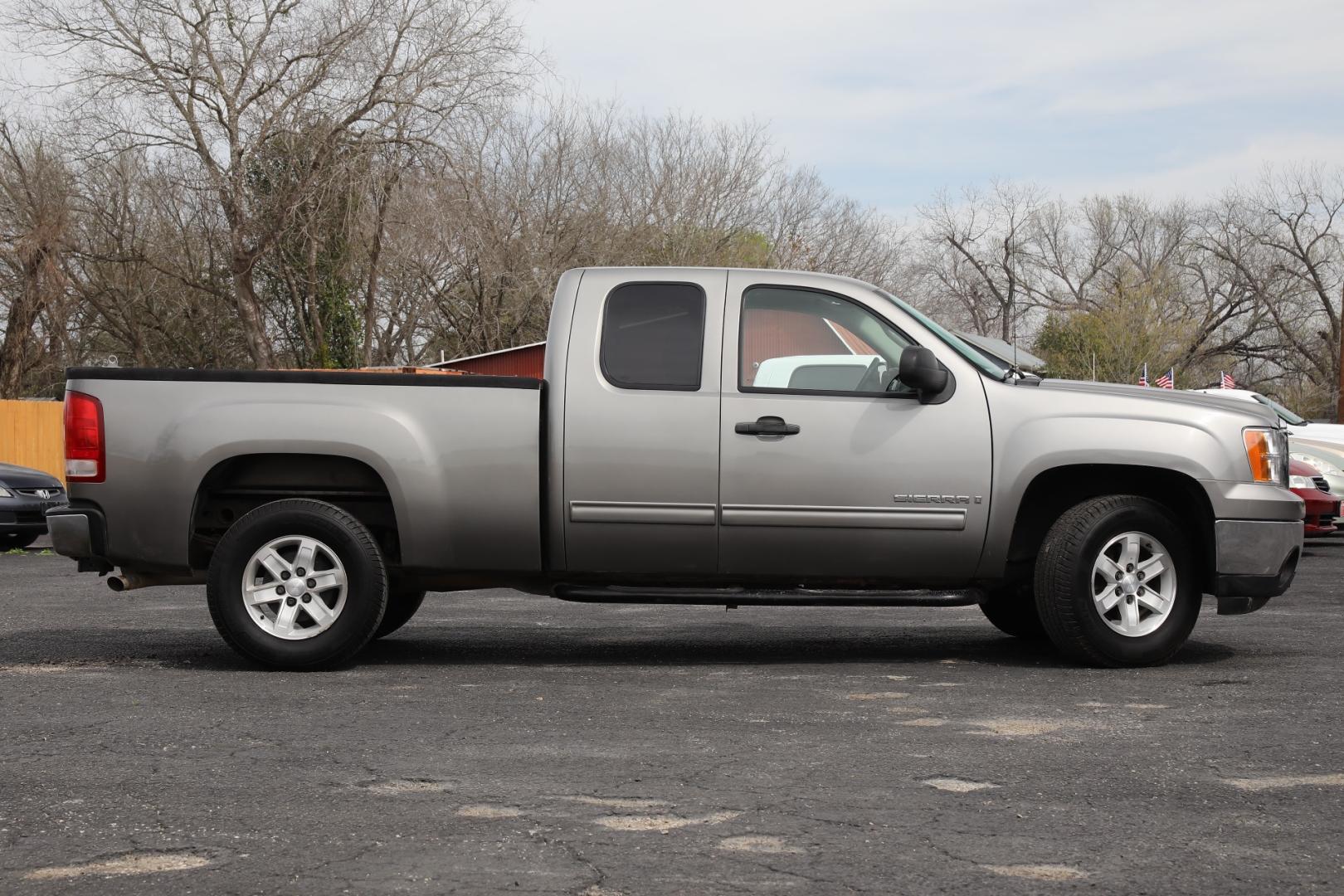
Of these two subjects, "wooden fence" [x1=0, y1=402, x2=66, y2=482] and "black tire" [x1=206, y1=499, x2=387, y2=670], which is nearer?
"black tire" [x1=206, y1=499, x2=387, y2=670]

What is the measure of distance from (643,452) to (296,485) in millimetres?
1784

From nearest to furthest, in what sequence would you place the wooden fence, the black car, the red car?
the red car, the black car, the wooden fence

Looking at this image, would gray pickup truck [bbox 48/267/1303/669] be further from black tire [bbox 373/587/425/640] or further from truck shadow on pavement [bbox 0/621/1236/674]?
black tire [bbox 373/587/425/640]

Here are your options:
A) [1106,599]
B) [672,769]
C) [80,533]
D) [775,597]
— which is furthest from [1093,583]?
[80,533]

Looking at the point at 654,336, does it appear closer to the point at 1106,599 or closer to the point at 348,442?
the point at 348,442

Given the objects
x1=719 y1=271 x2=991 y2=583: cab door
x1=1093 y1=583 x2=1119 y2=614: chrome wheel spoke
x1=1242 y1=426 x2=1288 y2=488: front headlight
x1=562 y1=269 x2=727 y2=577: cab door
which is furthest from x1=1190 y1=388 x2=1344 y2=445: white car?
x1=562 y1=269 x2=727 y2=577: cab door

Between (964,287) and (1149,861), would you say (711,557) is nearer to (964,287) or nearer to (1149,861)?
(1149,861)

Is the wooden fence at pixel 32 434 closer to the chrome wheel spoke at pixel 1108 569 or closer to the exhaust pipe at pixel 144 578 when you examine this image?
the exhaust pipe at pixel 144 578

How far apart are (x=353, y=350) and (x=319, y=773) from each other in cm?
3490

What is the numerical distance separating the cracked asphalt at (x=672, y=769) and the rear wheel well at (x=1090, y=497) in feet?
1.90

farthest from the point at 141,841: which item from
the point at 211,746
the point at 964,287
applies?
the point at 964,287

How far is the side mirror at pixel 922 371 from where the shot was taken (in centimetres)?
701

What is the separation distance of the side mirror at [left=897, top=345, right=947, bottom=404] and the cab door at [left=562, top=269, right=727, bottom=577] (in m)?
0.92

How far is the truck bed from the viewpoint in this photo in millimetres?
7113
